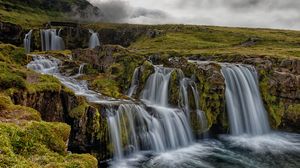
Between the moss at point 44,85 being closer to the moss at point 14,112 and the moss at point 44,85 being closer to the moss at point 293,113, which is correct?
the moss at point 14,112

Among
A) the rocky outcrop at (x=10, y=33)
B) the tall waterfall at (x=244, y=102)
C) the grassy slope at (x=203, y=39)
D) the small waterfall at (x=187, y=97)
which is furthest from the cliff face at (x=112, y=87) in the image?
the rocky outcrop at (x=10, y=33)

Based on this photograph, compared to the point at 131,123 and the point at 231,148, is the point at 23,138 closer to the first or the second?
the point at 131,123

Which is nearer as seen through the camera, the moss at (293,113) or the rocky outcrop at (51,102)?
the rocky outcrop at (51,102)

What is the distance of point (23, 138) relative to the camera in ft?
35.7

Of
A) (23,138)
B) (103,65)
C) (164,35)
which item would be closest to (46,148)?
(23,138)

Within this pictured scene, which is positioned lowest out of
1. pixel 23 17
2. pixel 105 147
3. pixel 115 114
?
pixel 105 147

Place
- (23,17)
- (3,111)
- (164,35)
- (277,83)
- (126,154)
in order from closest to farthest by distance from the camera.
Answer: (3,111) → (126,154) → (277,83) → (164,35) → (23,17)

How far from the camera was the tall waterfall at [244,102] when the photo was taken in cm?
3775

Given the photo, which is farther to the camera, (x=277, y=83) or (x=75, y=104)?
(x=277, y=83)

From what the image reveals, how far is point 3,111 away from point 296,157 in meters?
26.2

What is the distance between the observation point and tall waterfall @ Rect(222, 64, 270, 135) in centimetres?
3775

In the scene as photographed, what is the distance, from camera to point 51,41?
280 ft

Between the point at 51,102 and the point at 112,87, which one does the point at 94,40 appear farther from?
the point at 51,102

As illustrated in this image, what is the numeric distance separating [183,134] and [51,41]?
A: 2513 inches
